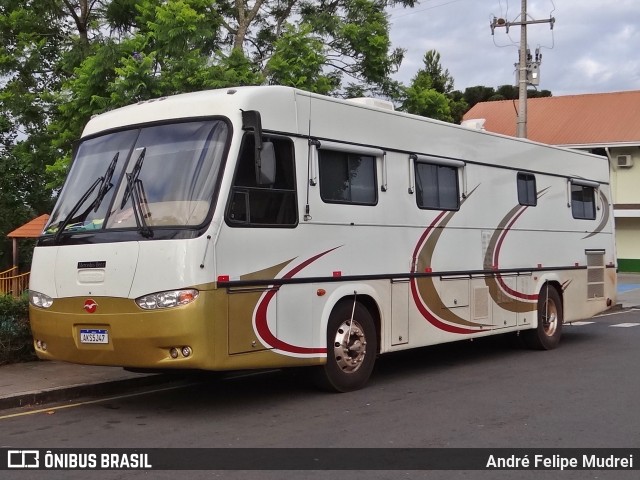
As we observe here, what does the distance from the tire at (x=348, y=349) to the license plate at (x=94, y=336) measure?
7.56 ft

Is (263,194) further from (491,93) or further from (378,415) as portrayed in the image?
(491,93)

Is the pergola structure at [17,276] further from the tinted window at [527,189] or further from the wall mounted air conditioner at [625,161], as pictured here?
the wall mounted air conditioner at [625,161]

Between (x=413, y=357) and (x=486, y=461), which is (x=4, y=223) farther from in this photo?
(x=486, y=461)

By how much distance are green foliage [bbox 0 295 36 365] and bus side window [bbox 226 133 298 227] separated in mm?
4100

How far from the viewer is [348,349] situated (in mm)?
9156

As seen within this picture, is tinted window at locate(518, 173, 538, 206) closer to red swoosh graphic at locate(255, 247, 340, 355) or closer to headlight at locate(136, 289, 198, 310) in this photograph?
red swoosh graphic at locate(255, 247, 340, 355)

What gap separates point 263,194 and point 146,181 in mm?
1138

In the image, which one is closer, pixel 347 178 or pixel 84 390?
pixel 84 390

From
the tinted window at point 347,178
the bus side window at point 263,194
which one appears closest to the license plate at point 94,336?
the bus side window at point 263,194

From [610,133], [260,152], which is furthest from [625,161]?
[260,152]

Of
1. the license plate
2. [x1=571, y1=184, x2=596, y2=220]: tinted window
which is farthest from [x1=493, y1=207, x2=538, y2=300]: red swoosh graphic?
the license plate

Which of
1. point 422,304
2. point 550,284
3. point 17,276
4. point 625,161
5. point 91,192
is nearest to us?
point 91,192

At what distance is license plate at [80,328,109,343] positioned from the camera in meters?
7.85

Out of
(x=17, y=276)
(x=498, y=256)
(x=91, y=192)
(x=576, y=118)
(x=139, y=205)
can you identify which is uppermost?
(x=576, y=118)
